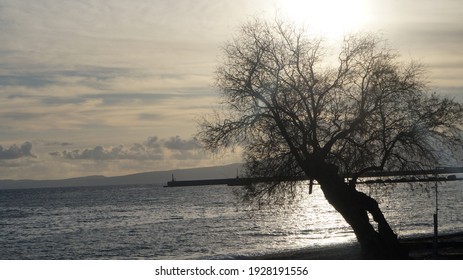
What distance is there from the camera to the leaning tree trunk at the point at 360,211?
68.5ft

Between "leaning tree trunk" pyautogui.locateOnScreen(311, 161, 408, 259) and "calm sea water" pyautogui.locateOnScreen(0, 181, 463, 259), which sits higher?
"leaning tree trunk" pyautogui.locateOnScreen(311, 161, 408, 259)

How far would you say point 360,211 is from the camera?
69.1 ft

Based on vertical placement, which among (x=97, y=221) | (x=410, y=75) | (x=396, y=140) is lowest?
(x=97, y=221)

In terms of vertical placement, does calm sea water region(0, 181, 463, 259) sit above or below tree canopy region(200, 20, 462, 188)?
below

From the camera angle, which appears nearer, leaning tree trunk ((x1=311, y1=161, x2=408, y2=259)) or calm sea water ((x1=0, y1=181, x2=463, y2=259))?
leaning tree trunk ((x1=311, y1=161, x2=408, y2=259))

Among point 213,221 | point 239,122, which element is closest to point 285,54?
point 239,122

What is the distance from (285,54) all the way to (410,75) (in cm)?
388

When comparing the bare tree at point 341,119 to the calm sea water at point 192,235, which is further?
the calm sea water at point 192,235

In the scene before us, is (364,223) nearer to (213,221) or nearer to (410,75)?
(410,75)

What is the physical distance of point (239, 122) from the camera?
72.5ft

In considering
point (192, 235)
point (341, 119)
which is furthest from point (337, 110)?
point (192, 235)

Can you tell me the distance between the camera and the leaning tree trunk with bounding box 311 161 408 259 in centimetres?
2089

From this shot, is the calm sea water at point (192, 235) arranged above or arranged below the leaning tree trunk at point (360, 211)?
below

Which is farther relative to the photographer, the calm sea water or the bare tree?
the calm sea water
